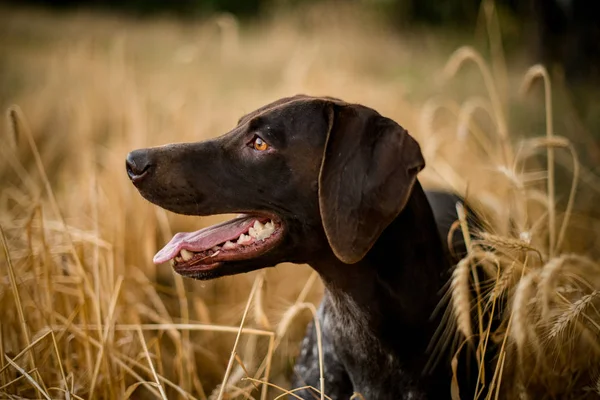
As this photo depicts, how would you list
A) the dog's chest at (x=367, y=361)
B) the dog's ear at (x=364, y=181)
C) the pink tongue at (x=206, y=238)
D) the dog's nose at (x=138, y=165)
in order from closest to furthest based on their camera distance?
the dog's ear at (x=364, y=181), the dog's nose at (x=138, y=165), the pink tongue at (x=206, y=238), the dog's chest at (x=367, y=361)

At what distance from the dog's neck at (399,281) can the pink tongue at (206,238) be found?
1.04 feet

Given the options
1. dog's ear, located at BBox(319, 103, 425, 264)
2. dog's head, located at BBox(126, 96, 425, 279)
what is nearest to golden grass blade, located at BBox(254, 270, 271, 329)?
dog's head, located at BBox(126, 96, 425, 279)

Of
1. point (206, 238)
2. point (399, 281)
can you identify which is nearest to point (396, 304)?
point (399, 281)

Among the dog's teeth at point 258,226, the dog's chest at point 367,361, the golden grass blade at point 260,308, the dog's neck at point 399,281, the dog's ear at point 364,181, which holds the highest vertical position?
the dog's ear at point 364,181

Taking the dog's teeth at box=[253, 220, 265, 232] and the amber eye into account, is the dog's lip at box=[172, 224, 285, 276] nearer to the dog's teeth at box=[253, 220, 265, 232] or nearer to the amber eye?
the dog's teeth at box=[253, 220, 265, 232]

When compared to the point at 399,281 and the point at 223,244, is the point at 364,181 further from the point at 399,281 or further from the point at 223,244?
the point at 223,244

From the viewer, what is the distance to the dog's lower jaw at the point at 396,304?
7.45 feet

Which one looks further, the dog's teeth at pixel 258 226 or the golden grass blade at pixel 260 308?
the golden grass blade at pixel 260 308

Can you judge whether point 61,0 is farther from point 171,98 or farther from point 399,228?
point 399,228

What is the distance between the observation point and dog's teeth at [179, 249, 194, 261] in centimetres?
225

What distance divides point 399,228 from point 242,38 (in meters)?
12.3

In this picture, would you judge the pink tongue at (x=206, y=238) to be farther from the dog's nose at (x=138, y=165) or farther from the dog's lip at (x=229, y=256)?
the dog's nose at (x=138, y=165)

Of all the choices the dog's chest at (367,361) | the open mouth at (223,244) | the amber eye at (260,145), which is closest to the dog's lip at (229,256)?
the open mouth at (223,244)

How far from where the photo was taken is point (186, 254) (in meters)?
2.26
